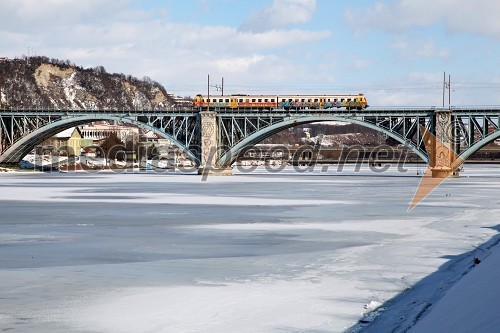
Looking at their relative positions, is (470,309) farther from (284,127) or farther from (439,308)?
(284,127)

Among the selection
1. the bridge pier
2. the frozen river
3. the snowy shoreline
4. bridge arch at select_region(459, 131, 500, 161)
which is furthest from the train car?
the snowy shoreline

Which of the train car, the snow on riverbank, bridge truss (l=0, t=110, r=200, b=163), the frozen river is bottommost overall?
the frozen river

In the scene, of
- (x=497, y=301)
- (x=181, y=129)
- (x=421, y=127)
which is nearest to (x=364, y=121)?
(x=421, y=127)

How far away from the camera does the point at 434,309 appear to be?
14.6 metres

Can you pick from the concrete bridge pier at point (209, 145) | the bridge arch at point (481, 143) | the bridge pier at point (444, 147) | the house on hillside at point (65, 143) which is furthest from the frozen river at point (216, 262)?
the house on hillside at point (65, 143)

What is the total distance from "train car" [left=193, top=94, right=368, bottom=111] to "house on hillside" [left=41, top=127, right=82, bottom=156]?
79.8 metres

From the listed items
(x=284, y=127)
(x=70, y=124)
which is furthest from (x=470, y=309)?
(x=70, y=124)

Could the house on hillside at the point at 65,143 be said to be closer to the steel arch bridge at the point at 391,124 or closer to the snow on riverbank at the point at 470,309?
the steel arch bridge at the point at 391,124

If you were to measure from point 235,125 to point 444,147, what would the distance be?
1057 inches

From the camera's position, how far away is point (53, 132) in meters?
111

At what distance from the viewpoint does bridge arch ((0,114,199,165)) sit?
102 m

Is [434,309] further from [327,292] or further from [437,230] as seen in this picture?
[437,230]

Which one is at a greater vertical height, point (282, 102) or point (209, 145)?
point (282, 102)

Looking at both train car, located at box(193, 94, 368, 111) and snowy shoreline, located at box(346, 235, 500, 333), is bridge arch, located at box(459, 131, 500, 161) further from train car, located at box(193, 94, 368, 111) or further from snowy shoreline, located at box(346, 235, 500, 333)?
snowy shoreline, located at box(346, 235, 500, 333)
